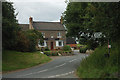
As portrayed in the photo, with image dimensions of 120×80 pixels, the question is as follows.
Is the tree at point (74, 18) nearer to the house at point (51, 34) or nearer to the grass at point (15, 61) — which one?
the grass at point (15, 61)

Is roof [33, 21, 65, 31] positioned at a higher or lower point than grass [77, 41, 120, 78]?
higher

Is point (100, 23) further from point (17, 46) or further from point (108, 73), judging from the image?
point (17, 46)

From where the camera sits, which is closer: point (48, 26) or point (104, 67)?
point (104, 67)

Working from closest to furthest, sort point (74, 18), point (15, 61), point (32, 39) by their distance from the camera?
point (74, 18) → point (15, 61) → point (32, 39)

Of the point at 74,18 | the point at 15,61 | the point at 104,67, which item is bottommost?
the point at 15,61

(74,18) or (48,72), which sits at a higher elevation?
(74,18)

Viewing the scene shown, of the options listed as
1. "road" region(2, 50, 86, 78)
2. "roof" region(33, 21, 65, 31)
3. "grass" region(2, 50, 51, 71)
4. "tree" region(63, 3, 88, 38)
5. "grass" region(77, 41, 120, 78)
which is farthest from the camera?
"roof" region(33, 21, 65, 31)

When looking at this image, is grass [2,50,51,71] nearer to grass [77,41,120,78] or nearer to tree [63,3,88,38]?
tree [63,3,88,38]

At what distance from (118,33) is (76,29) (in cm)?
878

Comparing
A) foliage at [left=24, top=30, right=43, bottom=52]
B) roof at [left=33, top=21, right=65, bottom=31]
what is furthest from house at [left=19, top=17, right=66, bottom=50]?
foliage at [left=24, top=30, right=43, bottom=52]

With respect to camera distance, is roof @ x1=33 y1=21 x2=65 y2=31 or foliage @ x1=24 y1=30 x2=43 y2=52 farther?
roof @ x1=33 y1=21 x2=65 y2=31

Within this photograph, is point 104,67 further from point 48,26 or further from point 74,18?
point 48,26

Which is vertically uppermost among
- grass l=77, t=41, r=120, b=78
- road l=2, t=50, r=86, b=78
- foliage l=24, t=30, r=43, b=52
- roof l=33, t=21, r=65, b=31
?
roof l=33, t=21, r=65, b=31

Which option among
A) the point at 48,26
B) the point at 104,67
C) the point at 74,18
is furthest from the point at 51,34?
the point at 104,67
